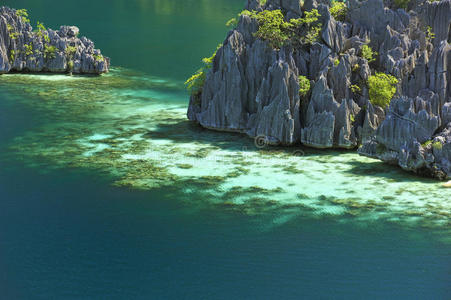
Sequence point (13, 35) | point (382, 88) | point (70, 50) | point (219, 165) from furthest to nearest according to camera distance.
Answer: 1. point (70, 50)
2. point (13, 35)
3. point (382, 88)
4. point (219, 165)

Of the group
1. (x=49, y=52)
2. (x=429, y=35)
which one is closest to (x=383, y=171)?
(x=429, y=35)

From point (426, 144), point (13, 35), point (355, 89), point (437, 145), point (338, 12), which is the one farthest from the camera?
point (13, 35)

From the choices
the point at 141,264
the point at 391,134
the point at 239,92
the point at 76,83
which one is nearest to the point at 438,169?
the point at 391,134

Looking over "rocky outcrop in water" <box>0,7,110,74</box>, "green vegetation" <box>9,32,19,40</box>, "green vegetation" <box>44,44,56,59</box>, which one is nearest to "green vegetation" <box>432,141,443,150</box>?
"rocky outcrop in water" <box>0,7,110,74</box>

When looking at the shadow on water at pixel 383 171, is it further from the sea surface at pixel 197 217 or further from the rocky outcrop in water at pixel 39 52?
the rocky outcrop in water at pixel 39 52

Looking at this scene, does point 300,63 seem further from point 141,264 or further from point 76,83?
point 76,83

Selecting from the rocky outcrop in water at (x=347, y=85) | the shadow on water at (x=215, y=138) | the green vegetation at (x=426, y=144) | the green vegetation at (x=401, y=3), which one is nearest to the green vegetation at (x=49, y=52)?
the shadow on water at (x=215, y=138)

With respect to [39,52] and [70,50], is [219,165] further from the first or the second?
[39,52]

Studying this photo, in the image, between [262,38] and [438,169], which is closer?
[438,169]
